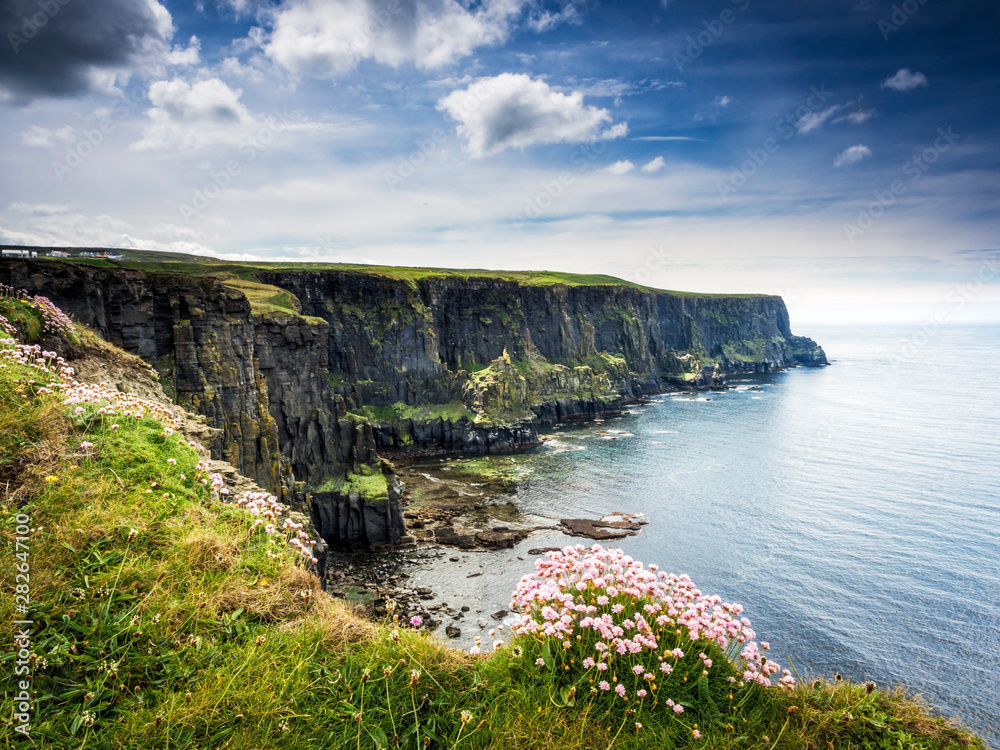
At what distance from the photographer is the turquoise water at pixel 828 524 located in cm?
3338

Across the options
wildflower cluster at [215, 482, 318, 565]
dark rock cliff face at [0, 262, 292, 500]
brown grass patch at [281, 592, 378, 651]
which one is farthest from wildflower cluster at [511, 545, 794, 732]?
dark rock cliff face at [0, 262, 292, 500]

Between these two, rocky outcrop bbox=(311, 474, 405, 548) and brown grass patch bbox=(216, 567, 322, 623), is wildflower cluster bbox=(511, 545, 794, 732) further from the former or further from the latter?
rocky outcrop bbox=(311, 474, 405, 548)

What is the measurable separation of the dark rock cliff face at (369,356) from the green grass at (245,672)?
14522mm

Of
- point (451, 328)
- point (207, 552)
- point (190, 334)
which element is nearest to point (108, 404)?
point (207, 552)

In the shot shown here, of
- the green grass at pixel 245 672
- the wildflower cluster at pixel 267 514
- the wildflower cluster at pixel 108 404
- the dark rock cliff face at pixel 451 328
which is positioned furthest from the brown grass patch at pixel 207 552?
the dark rock cliff face at pixel 451 328

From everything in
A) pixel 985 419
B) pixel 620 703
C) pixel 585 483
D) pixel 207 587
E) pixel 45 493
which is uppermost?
pixel 45 493

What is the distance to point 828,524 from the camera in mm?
52375

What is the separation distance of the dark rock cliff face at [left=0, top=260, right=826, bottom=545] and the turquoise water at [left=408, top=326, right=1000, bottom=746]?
16115 millimetres

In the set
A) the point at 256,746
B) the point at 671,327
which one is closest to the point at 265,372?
the point at 256,746

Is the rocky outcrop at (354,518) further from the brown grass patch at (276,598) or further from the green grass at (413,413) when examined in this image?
the brown grass patch at (276,598)

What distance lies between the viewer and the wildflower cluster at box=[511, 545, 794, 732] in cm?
630

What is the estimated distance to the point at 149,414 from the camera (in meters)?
11.0

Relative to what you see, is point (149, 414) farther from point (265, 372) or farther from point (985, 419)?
point (985, 419)

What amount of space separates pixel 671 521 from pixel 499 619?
26.9 meters
